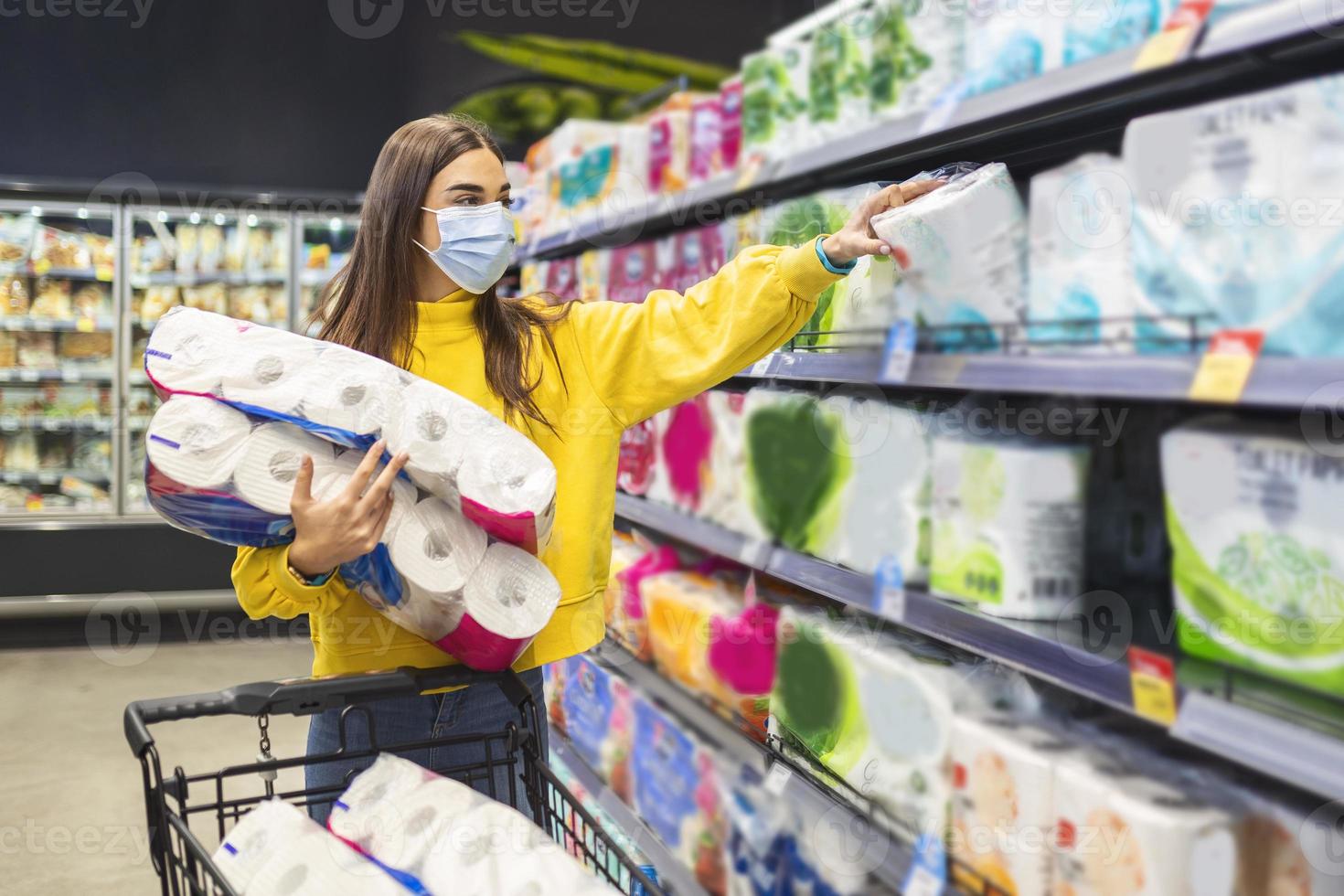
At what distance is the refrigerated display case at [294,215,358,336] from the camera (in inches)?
234

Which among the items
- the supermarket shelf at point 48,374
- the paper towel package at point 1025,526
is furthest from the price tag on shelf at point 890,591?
the supermarket shelf at point 48,374

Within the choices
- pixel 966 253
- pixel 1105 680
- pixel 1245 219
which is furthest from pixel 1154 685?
pixel 966 253

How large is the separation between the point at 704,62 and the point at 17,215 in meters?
3.80

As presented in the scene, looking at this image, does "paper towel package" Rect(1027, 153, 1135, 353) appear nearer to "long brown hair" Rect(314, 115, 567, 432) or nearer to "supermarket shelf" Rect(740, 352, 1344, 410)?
"supermarket shelf" Rect(740, 352, 1344, 410)

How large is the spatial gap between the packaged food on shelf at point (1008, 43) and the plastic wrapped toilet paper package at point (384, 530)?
99cm

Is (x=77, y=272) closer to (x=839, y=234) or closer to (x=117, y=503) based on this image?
(x=117, y=503)

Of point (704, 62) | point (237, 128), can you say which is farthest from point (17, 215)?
point (704, 62)

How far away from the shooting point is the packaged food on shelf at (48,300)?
18.7 feet

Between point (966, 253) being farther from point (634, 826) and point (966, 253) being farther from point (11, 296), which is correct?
point (11, 296)

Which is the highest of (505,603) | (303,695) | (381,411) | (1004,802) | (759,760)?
(381,411)

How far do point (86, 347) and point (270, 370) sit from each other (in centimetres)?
538

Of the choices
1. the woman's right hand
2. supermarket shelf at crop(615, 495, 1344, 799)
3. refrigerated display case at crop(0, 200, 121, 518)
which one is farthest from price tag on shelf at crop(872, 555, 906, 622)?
refrigerated display case at crop(0, 200, 121, 518)

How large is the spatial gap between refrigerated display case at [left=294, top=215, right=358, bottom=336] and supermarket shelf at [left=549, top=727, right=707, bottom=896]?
3.58 metres

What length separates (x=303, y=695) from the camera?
1215mm
